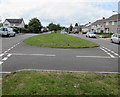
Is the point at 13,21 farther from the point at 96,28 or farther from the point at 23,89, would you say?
the point at 23,89

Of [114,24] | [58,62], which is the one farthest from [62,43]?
[114,24]

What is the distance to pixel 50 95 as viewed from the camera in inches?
121

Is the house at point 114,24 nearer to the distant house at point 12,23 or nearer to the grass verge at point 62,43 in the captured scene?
the grass verge at point 62,43

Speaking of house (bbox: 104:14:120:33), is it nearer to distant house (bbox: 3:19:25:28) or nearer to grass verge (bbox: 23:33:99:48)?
grass verge (bbox: 23:33:99:48)

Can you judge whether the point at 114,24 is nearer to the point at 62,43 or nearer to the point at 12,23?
the point at 62,43

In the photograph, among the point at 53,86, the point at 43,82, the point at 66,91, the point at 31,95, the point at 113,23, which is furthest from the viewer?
the point at 113,23

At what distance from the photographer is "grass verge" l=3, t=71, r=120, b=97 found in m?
3.25

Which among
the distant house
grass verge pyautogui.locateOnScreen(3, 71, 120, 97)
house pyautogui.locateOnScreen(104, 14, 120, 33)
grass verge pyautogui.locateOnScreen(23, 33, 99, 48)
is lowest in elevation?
grass verge pyautogui.locateOnScreen(3, 71, 120, 97)

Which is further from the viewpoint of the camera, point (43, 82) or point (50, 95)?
point (43, 82)

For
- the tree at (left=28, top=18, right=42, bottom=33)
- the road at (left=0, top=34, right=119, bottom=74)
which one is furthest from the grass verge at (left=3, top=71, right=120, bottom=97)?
the tree at (left=28, top=18, right=42, bottom=33)

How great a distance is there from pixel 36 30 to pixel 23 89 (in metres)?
58.5

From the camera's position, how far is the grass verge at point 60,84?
10.7 ft

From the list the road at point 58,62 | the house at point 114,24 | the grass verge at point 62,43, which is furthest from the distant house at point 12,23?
the road at point 58,62

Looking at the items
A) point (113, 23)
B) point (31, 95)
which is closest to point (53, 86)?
point (31, 95)
